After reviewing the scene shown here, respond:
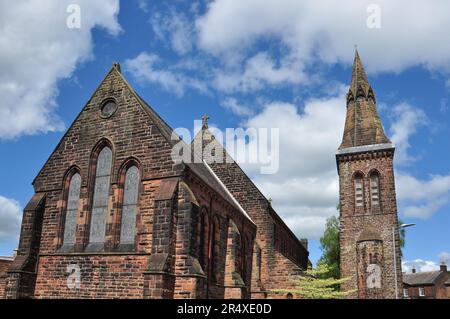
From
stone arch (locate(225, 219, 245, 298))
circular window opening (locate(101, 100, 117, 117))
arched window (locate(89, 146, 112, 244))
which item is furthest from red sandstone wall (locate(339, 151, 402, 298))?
circular window opening (locate(101, 100, 117, 117))

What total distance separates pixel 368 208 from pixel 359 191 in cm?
148

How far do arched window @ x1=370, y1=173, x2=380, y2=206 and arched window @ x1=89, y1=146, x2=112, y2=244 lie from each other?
20538mm

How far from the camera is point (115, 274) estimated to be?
54.3ft

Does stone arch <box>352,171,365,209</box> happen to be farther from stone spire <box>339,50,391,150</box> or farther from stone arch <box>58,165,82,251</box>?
stone arch <box>58,165,82,251</box>

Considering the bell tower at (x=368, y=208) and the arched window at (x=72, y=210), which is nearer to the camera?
the arched window at (x=72, y=210)

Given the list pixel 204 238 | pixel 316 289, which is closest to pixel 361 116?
pixel 316 289

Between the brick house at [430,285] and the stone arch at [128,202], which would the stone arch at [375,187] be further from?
the brick house at [430,285]

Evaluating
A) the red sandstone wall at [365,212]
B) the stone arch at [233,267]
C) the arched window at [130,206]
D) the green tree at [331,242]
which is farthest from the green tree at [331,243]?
the arched window at [130,206]

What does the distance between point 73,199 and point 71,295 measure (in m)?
4.23

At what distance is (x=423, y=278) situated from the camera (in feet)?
253

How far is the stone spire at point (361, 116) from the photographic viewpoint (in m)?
32.7

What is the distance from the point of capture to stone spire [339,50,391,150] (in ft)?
107

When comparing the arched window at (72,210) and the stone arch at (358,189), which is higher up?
the stone arch at (358,189)

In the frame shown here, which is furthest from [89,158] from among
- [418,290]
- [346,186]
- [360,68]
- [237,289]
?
[418,290]
